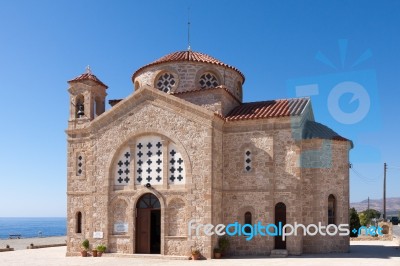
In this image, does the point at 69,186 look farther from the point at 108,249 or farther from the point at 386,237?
the point at 386,237

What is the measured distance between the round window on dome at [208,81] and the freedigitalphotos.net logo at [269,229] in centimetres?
832

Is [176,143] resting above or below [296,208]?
above

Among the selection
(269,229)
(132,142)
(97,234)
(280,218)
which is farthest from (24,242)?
(280,218)

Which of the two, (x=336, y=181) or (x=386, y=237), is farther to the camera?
(x=386, y=237)

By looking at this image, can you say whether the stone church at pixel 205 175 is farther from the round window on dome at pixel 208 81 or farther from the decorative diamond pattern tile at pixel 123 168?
the round window on dome at pixel 208 81

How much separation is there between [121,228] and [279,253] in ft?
25.7

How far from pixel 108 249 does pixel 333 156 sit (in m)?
12.3

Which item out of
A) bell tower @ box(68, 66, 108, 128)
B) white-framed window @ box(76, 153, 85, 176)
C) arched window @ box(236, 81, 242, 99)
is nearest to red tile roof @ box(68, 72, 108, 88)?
bell tower @ box(68, 66, 108, 128)

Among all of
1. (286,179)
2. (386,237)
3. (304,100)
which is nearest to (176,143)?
(286,179)

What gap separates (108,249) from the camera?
21766 mm

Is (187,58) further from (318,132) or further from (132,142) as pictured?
(318,132)

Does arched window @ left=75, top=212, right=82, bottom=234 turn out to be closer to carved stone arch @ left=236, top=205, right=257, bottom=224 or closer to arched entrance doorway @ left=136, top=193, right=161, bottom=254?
arched entrance doorway @ left=136, top=193, right=161, bottom=254

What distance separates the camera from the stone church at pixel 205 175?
2077cm

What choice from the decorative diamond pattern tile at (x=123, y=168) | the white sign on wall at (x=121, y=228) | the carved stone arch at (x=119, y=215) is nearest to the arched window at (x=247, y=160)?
the decorative diamond pattern tile at (x=123, y=168)
